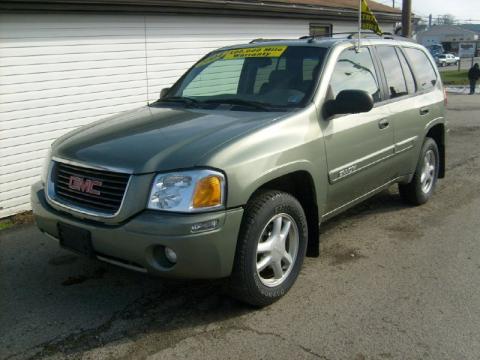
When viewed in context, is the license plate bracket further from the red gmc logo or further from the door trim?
the door trim

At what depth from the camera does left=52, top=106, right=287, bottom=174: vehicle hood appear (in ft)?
10.4

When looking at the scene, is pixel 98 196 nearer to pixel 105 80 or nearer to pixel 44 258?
pixel 44 258

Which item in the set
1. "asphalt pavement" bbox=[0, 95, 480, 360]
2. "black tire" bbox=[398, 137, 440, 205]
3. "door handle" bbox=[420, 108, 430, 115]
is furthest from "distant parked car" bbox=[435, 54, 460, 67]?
"asphalt pavement" bbox=[0, 95, 480, 360]

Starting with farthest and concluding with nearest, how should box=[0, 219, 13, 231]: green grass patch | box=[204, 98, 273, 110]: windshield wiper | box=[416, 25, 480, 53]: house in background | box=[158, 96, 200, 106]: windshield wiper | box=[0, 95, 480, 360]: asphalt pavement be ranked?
1. box=[416, 25, 480, 53]: house in background
2. box=[0, 219, 13, 231]: green grass patch
3. box=[158, 96, 200, 106]: windshield wiper
4. box=[204, 98, 273, 110]: windshield wiper
5. box=[0, 95, 480, 360]: asphalt pavement

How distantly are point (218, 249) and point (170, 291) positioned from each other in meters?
0.99

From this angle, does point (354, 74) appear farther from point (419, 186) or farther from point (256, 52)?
point (419, 186)

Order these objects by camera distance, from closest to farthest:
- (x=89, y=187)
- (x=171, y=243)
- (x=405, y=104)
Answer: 1. (x=171, y=243)
2. (x=89, y=187)
3. (x=405, y=104)

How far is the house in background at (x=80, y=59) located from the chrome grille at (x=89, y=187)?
3.12 metres

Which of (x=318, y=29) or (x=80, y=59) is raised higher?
(x=318, y=29)

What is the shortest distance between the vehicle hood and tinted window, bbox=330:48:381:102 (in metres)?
0.77

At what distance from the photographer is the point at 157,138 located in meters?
3.46

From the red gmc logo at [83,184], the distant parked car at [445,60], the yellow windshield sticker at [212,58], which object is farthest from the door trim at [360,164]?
the distant parked car at [445,60]

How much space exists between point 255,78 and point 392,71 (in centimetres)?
151

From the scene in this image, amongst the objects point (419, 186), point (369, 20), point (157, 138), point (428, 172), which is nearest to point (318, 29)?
point (369, 20)
